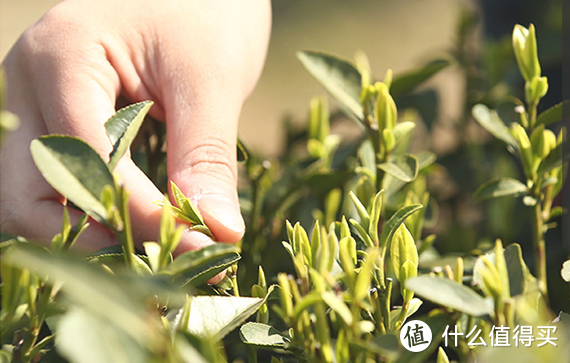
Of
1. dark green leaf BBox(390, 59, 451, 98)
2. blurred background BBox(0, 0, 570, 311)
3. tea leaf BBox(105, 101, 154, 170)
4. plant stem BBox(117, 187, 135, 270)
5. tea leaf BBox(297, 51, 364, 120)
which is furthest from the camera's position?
blurred background BBox(0, 0, 570, 311)

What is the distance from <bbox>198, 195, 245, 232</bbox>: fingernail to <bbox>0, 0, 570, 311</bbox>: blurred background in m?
Answer: 0.39

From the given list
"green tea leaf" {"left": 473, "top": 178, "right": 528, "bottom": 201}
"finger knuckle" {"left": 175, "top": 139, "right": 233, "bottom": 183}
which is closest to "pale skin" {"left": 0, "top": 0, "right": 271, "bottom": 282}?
"finger knuckle" {"left": 175, "top": 139, "right": 233, "bottom": 183}

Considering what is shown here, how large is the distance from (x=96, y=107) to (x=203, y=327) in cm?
39

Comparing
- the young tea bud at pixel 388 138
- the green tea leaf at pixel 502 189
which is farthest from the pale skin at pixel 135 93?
the green tea leaf at pixel 502 189

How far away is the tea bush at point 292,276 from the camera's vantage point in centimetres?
44

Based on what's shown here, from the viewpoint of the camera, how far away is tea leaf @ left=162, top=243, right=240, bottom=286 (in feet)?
1.85

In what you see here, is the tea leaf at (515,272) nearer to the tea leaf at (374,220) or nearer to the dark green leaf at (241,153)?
the tea leaf at (374,220)

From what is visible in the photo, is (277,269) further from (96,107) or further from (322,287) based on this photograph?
(322,287)

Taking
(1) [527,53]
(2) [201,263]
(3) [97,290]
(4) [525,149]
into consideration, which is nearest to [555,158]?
(4) [525,149]

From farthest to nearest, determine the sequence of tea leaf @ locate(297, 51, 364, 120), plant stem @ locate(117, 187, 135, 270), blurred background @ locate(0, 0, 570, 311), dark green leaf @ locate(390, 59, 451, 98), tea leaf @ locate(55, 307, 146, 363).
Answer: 1. blurred background @ locate(0, 0, 570, 311)
2. dark green leaf @ locate(390, 59, 451, 98)
3. tea leaf @ locate(297, 51, 364, 120)
4. plant stem @ locate(117, 187, 135, 270)
5. tea leaf @ locate(55, 307, 146, 363)

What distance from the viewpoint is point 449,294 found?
556 millimetres

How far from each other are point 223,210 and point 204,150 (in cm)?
12

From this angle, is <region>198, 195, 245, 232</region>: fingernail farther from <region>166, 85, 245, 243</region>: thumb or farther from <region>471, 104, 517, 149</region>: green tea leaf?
<region>471, 104, 517, 149</region>: green tea leaf

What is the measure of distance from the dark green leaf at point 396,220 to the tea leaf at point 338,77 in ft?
0.83
